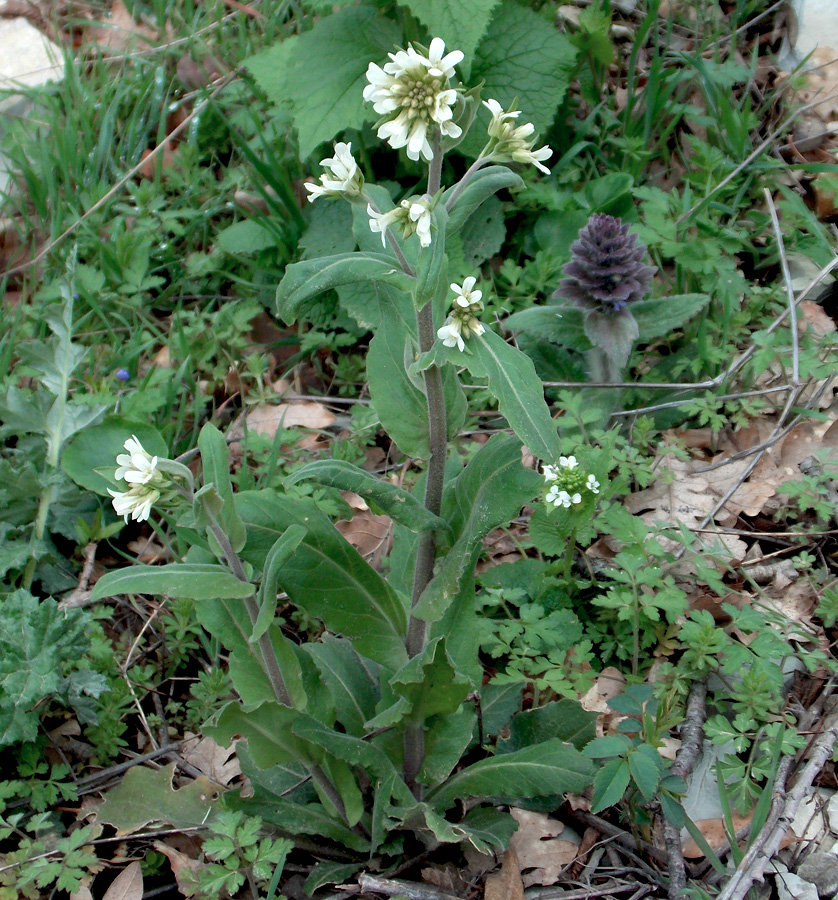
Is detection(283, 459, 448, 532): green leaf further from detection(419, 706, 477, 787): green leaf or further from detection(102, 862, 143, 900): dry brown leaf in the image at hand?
detection(102, 862, 143, 900): dry brown leaf

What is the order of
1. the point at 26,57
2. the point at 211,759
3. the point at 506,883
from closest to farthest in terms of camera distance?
the point at 506,883 → the point at 211,759 → the point at 26,57

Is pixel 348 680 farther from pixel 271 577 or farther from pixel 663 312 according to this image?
pixel 663 312

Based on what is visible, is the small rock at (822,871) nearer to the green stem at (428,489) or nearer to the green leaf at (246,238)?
the green stem at (428,489)

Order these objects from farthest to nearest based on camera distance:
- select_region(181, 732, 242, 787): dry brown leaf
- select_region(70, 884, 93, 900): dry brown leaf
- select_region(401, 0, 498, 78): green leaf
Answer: select_region(401, 0, 498, 78): green leaf
select_region(181, 732, 242, 787): dry brown leaf
select_region(70, 884, 93, 900): dry brown leaf

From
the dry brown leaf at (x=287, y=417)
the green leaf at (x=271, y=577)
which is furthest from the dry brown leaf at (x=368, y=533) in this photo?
the green leaf at (x=271, y=577)

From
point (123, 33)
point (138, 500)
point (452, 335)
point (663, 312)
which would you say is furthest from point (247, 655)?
point (123, 33)

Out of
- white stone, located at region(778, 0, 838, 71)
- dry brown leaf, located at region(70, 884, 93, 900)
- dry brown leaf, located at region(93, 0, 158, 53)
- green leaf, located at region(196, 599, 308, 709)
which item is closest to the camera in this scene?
green leaf, located at region(196, 599, 308, 709)

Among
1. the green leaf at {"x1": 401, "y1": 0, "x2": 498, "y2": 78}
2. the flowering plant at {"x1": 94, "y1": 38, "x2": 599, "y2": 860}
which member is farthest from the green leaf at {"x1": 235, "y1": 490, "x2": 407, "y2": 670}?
the green leaf at {"x1": 401, "y1": 0, "x2": 498, "y2": 78}
